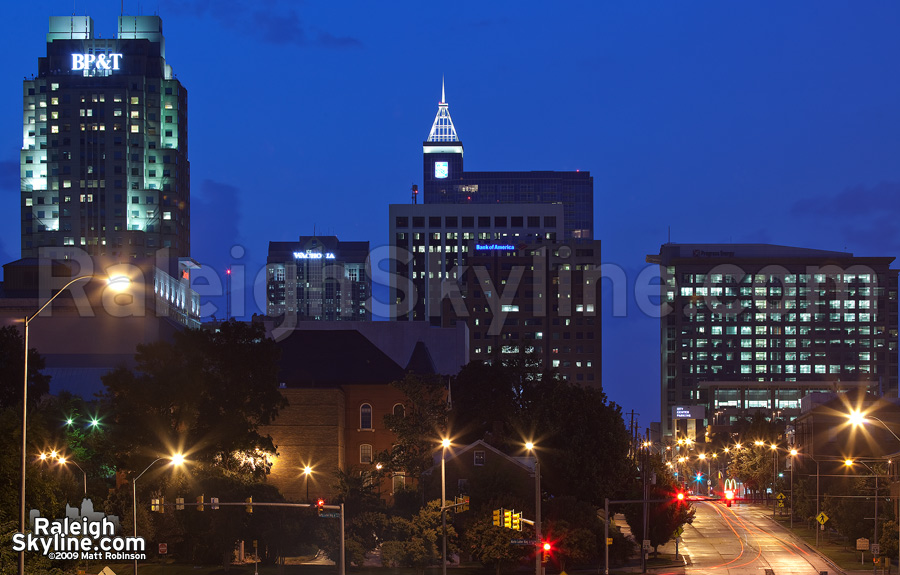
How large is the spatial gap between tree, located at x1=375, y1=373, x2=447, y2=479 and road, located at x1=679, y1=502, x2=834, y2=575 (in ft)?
78.9

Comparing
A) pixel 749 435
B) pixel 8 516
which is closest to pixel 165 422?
pixel 8 516

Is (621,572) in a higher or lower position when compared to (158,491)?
lower

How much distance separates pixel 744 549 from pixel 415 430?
3023cm

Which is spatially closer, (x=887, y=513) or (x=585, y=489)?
(x=887, y=513)

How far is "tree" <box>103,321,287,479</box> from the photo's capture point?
83562 millimetres

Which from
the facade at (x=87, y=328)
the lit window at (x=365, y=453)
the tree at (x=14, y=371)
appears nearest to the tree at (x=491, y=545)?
the lit window at (x=365, y=453)

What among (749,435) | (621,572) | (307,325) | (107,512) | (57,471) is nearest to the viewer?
(107,512)

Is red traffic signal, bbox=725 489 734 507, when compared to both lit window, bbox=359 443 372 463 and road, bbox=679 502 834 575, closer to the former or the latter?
road, bbox=679 502 834 575

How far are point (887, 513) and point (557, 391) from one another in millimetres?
28244

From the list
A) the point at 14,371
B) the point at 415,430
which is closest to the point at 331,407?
the point at 415,430

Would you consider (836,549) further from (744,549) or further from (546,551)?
(546,551)

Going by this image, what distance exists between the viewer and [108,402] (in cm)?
10831

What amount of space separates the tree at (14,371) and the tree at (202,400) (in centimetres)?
1067

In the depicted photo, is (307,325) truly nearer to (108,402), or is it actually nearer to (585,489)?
(108,402)
